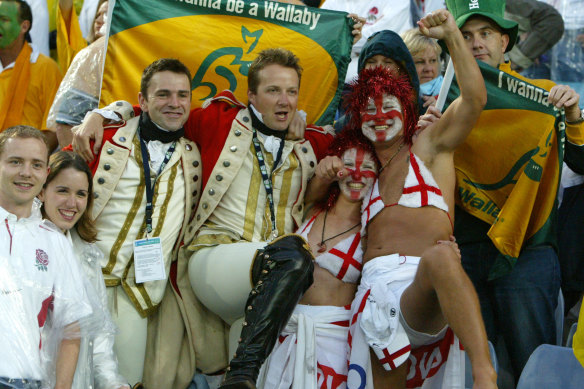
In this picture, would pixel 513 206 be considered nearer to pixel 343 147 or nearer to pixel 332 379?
pixel 343 147

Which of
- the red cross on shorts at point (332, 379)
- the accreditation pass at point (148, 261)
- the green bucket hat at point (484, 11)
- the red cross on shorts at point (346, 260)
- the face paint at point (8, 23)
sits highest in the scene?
the green bucket hat at point (484, 11)

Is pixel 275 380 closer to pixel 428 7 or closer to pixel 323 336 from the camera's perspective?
pixel 323 336

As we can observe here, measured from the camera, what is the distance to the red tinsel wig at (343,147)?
15.7ft

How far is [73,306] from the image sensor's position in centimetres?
386

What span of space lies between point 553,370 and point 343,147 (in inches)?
64.9

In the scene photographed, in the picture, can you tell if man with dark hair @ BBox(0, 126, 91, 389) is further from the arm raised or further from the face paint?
the face paint

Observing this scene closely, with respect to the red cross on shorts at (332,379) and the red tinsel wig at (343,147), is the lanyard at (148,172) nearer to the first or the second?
the red tinsel wig at (343,147)

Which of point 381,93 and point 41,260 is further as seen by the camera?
point 381,93

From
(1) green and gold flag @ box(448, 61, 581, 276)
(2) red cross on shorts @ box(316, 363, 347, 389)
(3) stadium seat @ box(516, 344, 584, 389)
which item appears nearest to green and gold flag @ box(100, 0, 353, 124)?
(1) green and gold flag @ box(448, 61, 581, 276)

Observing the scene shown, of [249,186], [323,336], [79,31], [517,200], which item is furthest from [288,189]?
[79,31]

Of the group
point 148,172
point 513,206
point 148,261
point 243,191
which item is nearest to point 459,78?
point 513,206

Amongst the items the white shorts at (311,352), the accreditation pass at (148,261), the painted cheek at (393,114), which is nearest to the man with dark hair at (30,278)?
the accreditation pass at (148,261)

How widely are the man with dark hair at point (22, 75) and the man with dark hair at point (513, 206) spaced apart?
3.09 m

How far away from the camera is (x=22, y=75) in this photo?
6.62 m
